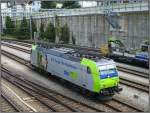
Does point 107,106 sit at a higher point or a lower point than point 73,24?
lower

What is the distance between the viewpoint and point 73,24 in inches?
1933

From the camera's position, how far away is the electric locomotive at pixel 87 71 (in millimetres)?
20812

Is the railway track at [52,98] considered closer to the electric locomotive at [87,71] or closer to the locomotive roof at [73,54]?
the electric locomotive at [87,71]

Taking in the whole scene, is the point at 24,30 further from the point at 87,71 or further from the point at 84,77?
the point at 87,71

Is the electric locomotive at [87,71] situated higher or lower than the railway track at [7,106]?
higher

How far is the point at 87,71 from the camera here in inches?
834

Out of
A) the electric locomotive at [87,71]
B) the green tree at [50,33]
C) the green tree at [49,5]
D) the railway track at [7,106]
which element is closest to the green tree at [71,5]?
the green tree at [49,5]

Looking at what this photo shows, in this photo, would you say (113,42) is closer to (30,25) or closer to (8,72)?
(8,72)

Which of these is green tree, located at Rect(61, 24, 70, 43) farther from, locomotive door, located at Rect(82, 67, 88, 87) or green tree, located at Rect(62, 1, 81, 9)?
locomotive door, located at Rect(82, 67, 88, 87)

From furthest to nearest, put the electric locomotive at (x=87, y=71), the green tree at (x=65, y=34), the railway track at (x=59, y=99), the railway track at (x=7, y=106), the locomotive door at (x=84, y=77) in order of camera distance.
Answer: the green tree at (x=65, y=34)
the locomotive door at (x=84, y=77)
the electric locomotive at (x=87, y=71)
the railway track at (x=59, y=99)
the railway track at (x=7, y=106)

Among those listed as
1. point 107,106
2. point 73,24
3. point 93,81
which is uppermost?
point 73,24

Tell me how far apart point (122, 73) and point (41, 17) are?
29.0m

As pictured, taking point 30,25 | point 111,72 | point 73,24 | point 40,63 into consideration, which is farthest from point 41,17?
point 111,72

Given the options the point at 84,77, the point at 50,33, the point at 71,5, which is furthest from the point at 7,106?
the point at 71,5
